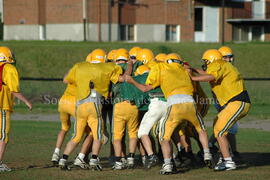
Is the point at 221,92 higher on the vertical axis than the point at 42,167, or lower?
higher

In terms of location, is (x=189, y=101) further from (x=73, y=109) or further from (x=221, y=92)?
(x=73, y=109)

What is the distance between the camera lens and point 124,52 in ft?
41.4

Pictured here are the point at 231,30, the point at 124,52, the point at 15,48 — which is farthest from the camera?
the point at 231,30

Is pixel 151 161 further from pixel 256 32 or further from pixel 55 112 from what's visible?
pixel 256 32

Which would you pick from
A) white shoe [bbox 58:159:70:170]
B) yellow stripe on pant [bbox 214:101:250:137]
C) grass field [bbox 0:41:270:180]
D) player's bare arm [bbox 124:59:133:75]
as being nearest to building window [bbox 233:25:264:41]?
grass field [bbox 0:41:270:180]

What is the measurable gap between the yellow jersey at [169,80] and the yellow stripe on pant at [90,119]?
42.9 inches

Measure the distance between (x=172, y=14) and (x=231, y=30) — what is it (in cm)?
552

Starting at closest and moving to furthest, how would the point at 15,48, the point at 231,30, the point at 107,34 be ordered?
1. the point at 15,48
2. the point at 107,34
3. the point at 231,30

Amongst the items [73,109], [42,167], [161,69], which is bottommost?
[42,167]

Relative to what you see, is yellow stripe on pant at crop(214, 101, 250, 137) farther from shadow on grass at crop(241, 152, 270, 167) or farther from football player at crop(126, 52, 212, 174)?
shadow on grass at crop(241, 152, 270, 167)

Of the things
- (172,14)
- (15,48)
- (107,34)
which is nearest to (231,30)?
(172,14)

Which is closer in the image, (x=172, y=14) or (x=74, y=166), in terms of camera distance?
(x=74, y=166)

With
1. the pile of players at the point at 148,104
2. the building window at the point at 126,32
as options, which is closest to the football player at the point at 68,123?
the pile of players at the point at 148,104

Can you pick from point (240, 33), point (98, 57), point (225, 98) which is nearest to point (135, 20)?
point (240, 33)
